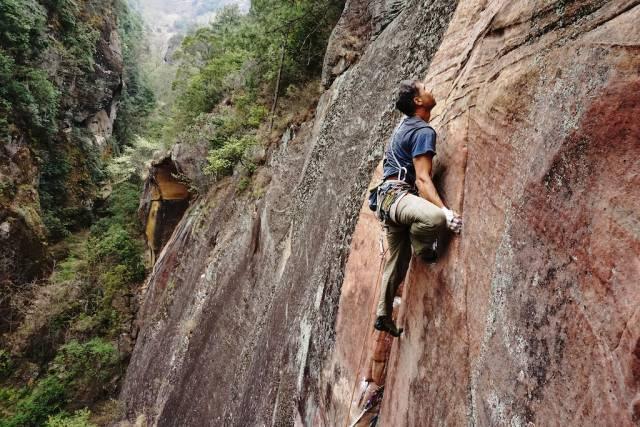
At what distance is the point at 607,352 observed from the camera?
1.68 meters

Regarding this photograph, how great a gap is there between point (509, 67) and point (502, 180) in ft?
2.81

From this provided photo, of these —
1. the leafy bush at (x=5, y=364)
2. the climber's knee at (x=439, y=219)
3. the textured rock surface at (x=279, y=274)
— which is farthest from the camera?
the leafy bush at (x=5, y=364)

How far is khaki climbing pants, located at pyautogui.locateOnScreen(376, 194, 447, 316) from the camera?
2930 millimetres

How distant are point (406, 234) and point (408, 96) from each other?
1.19 m

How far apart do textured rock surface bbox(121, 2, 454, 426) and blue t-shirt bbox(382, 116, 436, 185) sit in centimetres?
189

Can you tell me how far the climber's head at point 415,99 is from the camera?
3438 mm

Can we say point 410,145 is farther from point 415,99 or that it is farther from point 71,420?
point 71,420

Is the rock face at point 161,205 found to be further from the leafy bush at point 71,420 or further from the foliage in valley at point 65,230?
the leafy bush at point 71,420

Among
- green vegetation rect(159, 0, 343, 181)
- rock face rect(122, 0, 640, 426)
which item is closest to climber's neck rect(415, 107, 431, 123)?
rock face rect(122, 0, 640, 426)

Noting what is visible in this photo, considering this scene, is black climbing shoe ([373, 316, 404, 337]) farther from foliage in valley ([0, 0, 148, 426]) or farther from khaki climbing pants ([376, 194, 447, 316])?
foliage in valley ([0, 0, 148, 426])

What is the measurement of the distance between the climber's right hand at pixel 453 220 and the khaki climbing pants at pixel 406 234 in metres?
0.04

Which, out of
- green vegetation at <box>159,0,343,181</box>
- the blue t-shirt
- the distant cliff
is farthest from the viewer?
the distant cliff

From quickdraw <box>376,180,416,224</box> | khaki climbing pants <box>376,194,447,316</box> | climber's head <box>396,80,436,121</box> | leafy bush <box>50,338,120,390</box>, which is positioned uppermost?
climber's head <box>396,80,436,121</box>

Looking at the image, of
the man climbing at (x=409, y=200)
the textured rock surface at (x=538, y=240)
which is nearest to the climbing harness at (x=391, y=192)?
the man climbing at (x=409, y=200)
